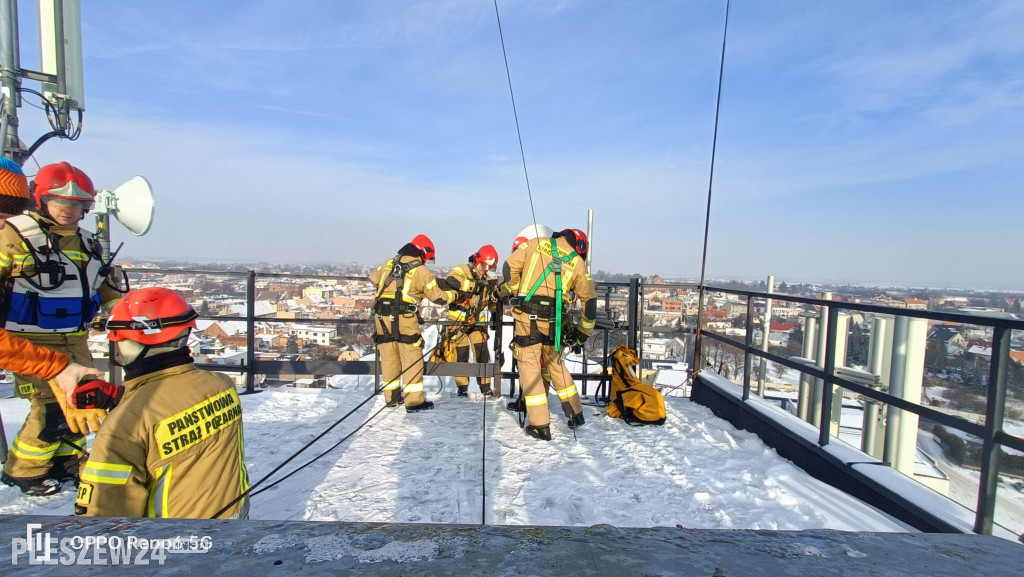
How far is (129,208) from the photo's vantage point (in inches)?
196

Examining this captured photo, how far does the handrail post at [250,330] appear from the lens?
578cm

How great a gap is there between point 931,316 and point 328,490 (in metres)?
4.30

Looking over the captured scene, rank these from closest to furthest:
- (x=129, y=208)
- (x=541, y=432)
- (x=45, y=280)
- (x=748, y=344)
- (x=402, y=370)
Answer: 1. (x=45, y=280)
2. (x=541, y=432)
3. (x=748, y=344)
4. (x=129, y=208)
5. (x=402, y=370)

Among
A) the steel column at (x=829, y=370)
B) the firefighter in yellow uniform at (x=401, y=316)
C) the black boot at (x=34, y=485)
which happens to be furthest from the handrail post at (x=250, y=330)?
the steel column at (x=829, y=370)

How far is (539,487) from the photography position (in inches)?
141

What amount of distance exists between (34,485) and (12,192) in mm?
2135

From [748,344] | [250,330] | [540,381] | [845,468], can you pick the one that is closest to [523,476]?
[540,381]

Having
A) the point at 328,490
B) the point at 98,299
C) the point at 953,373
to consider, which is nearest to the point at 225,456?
the point at 328,490

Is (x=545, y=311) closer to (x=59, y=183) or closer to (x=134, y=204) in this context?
(x=59, y=183)

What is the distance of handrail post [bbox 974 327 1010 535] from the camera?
246cm

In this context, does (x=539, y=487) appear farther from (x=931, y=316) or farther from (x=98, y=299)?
(x=98, y=299)

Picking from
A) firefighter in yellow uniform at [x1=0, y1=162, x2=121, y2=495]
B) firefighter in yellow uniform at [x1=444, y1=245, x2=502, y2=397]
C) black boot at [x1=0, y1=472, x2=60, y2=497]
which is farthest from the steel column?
black boot at [x1=0, y1=472, x2=60, y2=497]

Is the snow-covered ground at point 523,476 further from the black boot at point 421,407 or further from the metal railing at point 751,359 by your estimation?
the metal railing at point 751,359

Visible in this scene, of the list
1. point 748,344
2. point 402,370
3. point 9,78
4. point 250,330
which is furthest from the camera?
point 250,330
